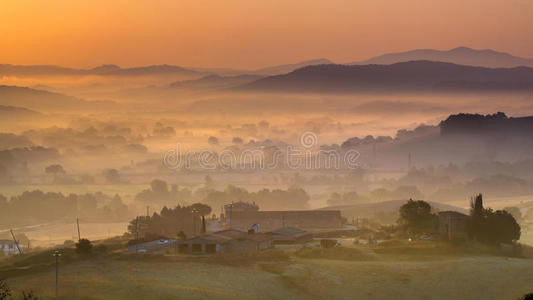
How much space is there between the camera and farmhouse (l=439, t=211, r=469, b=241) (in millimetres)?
125281

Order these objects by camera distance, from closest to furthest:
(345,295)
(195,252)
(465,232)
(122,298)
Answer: (122,298) → (345,295) → (195,252) → (465,232)

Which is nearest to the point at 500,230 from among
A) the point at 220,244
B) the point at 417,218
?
the point at 417,218

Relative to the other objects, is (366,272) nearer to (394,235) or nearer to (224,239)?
(224,239)

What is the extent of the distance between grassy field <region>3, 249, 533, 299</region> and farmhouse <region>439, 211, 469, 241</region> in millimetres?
14946

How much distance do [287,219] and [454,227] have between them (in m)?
51.7

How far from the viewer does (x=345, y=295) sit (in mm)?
89000

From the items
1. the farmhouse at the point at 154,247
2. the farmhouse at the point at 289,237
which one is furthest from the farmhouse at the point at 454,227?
the farmhouse at the point at 154,247

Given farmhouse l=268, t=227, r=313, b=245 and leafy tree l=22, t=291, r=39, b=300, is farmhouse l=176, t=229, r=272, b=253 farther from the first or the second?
leafy tree l=22, t=291, r=39, b=300

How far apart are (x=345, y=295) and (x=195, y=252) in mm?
33141

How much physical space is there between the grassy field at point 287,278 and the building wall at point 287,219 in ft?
197

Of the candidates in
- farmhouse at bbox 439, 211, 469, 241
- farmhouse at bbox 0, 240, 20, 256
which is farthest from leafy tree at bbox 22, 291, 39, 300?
farmhouse at bbox 0, 240, 20, 256

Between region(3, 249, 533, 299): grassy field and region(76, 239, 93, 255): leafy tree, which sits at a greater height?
region(76, 239, 93, 255): leafy tree

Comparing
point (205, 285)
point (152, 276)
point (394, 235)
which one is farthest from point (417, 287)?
point (394, 235)

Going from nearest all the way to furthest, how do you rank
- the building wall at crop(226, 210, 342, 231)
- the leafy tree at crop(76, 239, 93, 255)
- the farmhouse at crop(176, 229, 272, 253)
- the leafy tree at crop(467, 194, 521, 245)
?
the leafy tree at crop(76, 239, 93, 255) → the farmhouse at crop(176, 229, 272, 253) → the leafy tree at crop(467, 194, 521, 245) → the building wall at crop(226, 210, 342, 231)
